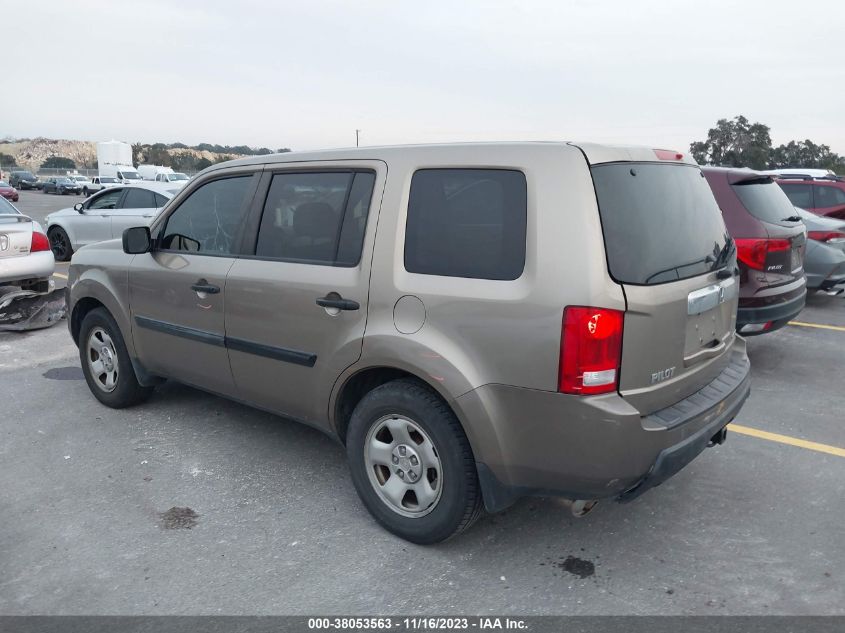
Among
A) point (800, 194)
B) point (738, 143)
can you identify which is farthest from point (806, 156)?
point (800, 194)

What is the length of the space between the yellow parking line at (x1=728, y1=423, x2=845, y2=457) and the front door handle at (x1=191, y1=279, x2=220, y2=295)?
352cm

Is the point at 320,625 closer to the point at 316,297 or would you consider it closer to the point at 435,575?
the point at 435,575

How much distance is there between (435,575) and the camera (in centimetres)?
299

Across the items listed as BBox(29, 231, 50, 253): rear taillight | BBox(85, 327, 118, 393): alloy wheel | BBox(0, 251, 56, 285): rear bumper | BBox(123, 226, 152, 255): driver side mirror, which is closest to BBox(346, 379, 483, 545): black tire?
BBox(123, 226, 152, 255): driver side mirror

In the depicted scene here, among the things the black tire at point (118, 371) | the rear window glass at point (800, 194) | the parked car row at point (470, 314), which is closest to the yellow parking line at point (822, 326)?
the rear window glass at point (800, 194)

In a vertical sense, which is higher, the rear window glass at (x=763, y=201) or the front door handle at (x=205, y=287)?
the rear window glass at (x=763, y=201)

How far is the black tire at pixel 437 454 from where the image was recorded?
9.69 ft

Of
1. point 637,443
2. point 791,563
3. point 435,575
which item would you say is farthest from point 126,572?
point 791,563

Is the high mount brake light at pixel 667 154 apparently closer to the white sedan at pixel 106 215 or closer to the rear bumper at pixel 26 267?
the rear bumper at pixel 26 267

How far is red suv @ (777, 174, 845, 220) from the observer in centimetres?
1000

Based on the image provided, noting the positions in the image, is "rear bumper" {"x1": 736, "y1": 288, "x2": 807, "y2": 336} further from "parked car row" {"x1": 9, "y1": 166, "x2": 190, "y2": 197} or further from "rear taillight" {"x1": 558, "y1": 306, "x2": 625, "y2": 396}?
"parked car row" {"x1": 9, "y1": 166, "x2": 190, "y2": 197}

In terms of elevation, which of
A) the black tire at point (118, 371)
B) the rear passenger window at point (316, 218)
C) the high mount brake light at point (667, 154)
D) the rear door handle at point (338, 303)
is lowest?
the black tire at point (118, 371)

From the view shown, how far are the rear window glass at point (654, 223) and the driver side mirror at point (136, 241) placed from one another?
2.96 m

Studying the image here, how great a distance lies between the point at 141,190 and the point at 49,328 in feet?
16.1
